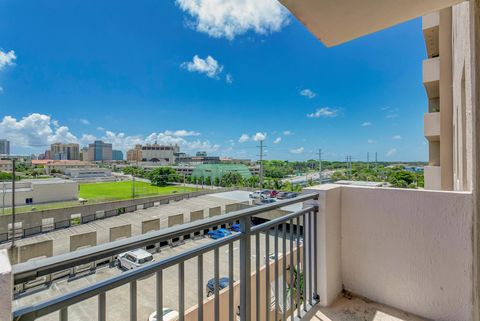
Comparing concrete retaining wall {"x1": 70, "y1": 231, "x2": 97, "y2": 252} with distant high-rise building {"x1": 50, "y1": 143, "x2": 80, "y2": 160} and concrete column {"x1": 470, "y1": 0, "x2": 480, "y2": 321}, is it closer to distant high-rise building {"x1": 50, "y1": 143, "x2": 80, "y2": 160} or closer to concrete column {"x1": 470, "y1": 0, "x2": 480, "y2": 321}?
concrete column {"x1": 470, "y1": 0, "x2": 480, "y2": 321}

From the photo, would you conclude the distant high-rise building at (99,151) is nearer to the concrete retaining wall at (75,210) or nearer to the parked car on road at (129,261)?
the concrete retaining wall at (75,210)

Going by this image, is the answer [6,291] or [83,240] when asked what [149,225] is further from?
[6,291]

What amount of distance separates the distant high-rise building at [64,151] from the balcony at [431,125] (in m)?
39.3

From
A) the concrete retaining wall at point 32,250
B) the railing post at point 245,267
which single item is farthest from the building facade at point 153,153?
the railing post at point 245,267

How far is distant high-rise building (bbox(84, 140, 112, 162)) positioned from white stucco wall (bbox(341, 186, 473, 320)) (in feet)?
160

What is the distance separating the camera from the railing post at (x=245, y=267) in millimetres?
1139

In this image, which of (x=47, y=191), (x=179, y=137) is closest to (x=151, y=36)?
(x=47, y=191)

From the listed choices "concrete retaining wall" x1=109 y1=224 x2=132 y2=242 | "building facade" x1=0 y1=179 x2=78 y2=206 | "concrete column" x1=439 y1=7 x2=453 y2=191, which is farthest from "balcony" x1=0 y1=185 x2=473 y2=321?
"building facade" x1=0 y1=179 x2=78 y2=206

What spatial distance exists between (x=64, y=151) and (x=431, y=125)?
4278 centimetres

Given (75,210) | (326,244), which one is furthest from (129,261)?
(75,210)

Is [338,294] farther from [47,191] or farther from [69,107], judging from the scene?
[69,107]

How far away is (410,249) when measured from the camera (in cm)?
174

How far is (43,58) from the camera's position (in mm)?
32844

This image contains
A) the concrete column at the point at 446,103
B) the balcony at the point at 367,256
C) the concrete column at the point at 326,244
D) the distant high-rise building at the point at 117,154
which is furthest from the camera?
the distant high-rise building at the point at 117,154
